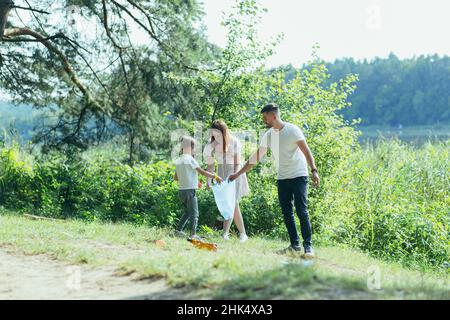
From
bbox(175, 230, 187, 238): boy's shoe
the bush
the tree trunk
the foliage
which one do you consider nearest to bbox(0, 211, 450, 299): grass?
bbox(175, 230, 187, 238): boy's shoe

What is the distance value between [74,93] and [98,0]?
2.45 meters

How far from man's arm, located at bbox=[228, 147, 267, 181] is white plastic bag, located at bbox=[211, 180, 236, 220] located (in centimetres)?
27

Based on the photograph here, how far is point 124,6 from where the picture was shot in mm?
15680

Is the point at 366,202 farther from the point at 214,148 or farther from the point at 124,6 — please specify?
the point at 124,6

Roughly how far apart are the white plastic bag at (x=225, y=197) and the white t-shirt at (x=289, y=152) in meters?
1.26

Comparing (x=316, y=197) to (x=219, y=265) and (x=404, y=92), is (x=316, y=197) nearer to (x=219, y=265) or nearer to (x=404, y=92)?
(x=219, y=265)

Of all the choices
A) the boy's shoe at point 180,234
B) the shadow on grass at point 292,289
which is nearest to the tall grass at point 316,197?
the boy's shoe at point 180,234

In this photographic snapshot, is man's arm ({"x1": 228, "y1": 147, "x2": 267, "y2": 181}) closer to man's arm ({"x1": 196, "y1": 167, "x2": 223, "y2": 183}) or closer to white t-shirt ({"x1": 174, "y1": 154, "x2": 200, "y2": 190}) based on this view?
man's arm ({"x1": 196, "y1": 167, "x2": 223, "y2": 183})

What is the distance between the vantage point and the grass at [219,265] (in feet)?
15.7

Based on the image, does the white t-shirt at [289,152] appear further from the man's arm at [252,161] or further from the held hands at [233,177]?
the held hands at [233,177]

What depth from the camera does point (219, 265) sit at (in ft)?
18.5

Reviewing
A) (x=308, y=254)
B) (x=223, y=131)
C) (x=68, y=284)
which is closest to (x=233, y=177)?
(x=223, y=131)

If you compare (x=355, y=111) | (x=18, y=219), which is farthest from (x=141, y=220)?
(x=355, y=111)

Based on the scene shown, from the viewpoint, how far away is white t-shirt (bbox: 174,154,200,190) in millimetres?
8625
